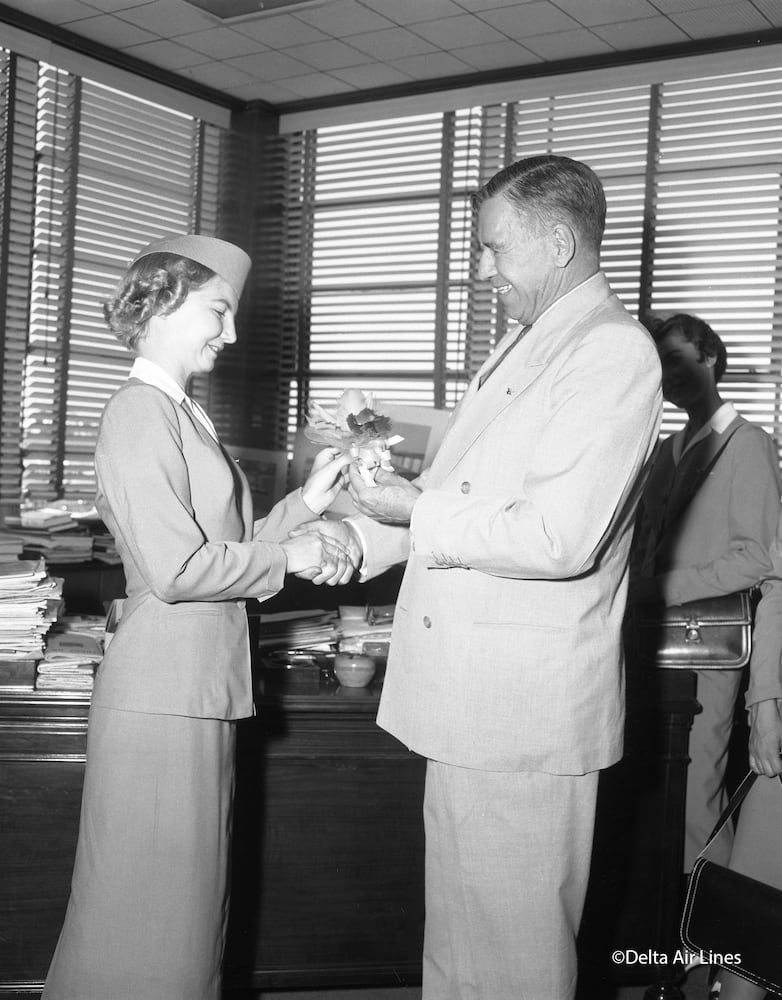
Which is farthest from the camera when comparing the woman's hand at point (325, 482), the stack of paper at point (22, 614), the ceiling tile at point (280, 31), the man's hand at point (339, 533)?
the ceiling tile at point (280, 31)

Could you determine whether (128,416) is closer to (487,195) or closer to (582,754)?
(487,195)

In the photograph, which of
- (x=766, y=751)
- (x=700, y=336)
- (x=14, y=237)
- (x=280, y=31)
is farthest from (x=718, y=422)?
(x=14, y=237)

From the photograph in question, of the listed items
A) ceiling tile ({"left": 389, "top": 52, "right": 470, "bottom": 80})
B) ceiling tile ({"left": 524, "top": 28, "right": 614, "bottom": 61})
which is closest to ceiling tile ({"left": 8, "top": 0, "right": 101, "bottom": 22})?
ceiling tile ({"left": 389, "top": 52, "right": 470, "bottom": 80})

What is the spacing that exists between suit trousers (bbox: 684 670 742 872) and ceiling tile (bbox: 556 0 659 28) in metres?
2.64

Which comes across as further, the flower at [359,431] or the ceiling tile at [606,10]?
the ceiling tile at [606,10]

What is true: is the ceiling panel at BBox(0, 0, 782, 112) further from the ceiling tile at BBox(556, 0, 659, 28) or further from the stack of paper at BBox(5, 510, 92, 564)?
the stack of paper at BBox(5, 510, 92, 564)

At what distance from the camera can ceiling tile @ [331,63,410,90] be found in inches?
203

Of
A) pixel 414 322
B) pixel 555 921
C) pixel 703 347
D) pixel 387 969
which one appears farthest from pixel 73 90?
pixel 555 921

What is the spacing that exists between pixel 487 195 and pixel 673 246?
2.98 m

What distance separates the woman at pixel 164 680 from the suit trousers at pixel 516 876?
500 mm

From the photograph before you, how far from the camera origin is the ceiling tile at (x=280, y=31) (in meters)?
4.57

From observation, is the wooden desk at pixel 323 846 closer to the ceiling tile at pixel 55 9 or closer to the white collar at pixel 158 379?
the white collar at pixel 158 379

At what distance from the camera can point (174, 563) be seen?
1972 millimetres

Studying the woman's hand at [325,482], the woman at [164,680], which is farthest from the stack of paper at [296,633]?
the woman at [164,680]
